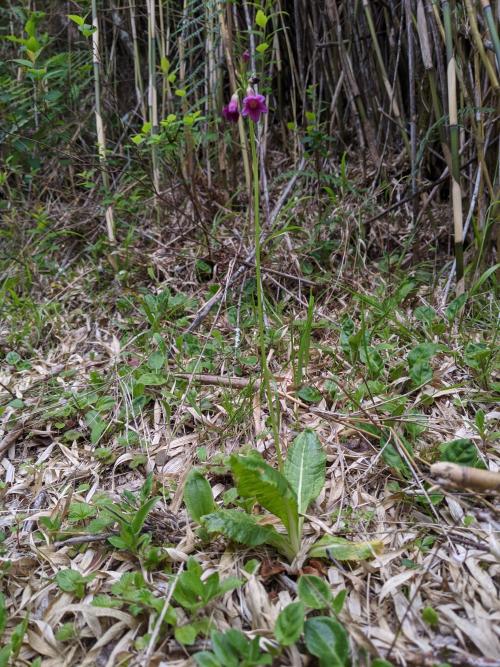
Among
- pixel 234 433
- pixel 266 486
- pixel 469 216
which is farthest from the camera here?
pixel 469 216

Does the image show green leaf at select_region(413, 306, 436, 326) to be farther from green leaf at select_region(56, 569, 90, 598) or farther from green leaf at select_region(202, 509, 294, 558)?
green leaf at select_region(56, 569, 90, 598)

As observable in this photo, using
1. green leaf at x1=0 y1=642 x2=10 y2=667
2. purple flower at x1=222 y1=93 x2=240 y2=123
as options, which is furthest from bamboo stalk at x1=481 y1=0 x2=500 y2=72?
green leaf at x1=0 y1=642 x2=10 y2=667

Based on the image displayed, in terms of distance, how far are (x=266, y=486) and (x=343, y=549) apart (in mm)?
223

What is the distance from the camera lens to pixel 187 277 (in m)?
2.35

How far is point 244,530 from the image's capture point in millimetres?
1080

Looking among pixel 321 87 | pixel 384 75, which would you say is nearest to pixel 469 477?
pixel 384 75

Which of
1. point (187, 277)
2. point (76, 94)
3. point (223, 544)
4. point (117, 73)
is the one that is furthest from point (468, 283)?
point (117, 73)

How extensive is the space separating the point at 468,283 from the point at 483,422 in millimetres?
755

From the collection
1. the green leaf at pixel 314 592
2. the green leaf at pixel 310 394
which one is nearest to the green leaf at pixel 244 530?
the green leaf at pixel 314 592

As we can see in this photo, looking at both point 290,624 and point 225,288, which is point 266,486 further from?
point 225,288

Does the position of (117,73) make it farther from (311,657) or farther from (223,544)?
(311,657)

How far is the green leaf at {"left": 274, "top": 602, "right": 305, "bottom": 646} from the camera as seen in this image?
89 cm

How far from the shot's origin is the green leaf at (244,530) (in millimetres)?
1075

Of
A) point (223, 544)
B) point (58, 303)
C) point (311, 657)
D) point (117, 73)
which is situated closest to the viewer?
point (311, 657)
